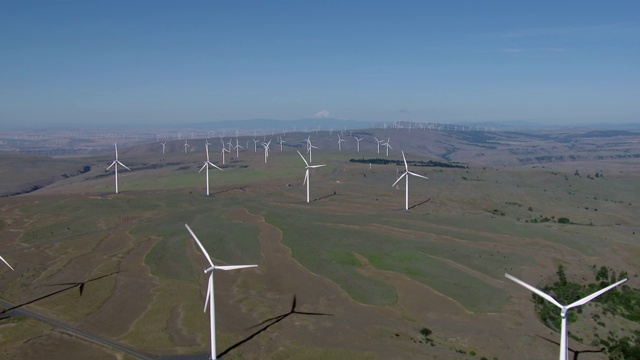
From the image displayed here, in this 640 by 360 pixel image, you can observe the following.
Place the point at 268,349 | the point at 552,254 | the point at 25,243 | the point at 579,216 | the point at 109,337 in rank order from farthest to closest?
the point at 579,216 < the point at 25,243 < the point at 552,254 < the point at 109,337 < the point at 268,349

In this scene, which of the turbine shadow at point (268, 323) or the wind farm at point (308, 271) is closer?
the turbine shadow at point (268, 323)

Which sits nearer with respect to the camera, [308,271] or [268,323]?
[268,323]

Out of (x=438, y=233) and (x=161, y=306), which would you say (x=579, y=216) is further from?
(x=161, y=306)

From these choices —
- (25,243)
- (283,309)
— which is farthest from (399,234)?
(25,243)

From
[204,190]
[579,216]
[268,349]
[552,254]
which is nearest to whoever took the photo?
[268,349]

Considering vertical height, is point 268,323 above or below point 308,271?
below

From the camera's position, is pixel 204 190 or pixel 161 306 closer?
pixel 161 306

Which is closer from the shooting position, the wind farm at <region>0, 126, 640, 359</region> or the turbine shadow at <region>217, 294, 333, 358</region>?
the turbine shadow at <region>217, 294, 333, 358</region>
